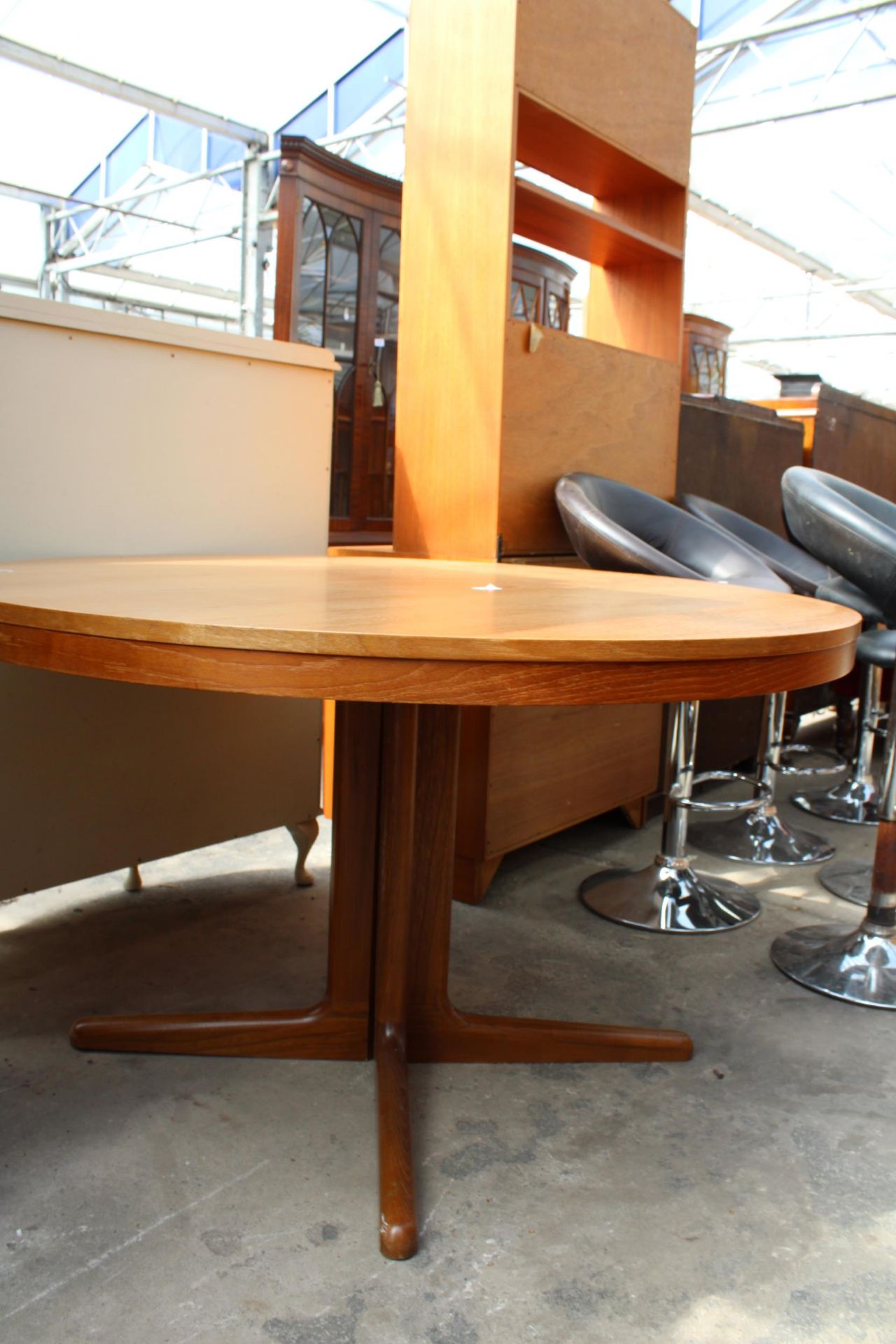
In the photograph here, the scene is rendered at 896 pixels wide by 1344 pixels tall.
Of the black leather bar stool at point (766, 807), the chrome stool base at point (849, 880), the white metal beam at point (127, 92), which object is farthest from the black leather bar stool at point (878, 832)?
the white metal beam at point (127, 92)

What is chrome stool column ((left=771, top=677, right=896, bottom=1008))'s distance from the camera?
2107 mm

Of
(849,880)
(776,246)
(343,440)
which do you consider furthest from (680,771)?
(776,246)

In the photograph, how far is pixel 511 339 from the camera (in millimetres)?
2590

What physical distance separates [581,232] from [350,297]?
1631mm

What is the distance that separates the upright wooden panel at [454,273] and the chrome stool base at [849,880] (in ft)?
4.05

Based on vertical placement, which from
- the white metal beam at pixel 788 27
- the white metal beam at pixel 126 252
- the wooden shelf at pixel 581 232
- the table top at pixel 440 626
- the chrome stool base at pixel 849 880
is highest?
the white metal beam at pixel 788 27

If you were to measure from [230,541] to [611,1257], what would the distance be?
1.57 meters

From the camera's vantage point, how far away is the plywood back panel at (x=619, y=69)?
8.50 ft

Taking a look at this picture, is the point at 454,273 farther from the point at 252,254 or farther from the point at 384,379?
the point at 252,254

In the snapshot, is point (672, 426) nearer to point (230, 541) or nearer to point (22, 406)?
point (230, 541)

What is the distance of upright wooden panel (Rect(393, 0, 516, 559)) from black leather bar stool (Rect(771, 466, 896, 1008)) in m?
0.74

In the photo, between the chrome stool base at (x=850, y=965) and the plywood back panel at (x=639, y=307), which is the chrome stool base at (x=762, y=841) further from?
the plywood back panel at (x=639, y=307)

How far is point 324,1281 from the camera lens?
127 centimetres

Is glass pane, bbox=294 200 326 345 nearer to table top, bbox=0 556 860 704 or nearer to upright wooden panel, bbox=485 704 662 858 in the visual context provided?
upright wooden panel, bbox=485 704 662 858
